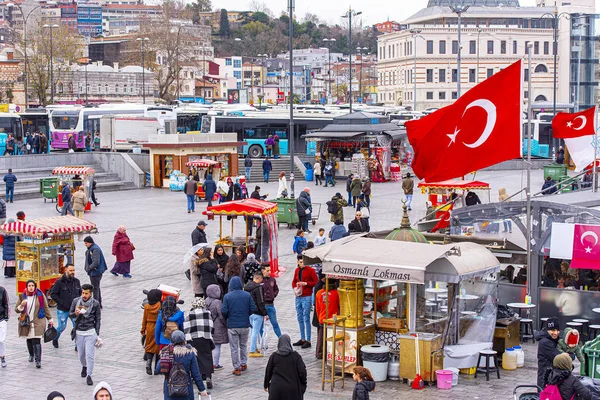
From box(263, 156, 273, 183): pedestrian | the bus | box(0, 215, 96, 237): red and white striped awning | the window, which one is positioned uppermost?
the window

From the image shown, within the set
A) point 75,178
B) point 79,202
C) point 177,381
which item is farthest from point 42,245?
point 75,178

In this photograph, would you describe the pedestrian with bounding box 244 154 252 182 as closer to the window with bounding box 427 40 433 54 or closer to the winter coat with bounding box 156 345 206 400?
the winter coat with bounding box 156 345 206 400

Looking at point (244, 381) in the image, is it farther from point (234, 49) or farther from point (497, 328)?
point (234, 49)

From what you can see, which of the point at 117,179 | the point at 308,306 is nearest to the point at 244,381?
the point at 308,306

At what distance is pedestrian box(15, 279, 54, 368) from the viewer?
14.2 meters

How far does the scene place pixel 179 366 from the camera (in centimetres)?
1077

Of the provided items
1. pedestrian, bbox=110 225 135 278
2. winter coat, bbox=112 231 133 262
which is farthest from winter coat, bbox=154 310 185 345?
winter coat, bbox=112 231 133 262

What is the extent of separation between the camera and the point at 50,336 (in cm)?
1422

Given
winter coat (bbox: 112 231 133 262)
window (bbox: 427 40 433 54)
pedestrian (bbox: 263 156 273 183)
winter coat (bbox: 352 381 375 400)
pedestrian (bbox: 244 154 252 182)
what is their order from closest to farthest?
winter coat (bbox: 352 381 375 400), winter coat (bbox: 112 231 133 262), pedestrian (bbox: 244 154 252 182), pedestrian (bbox: 263 156 273 183), window (bbox: 427 40 433 54)

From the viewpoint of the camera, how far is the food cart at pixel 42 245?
18.6m

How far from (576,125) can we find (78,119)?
38808 millimetres

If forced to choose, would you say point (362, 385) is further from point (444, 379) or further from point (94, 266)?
point (94, 266)

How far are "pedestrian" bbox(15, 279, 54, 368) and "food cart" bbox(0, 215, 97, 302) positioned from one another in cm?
430

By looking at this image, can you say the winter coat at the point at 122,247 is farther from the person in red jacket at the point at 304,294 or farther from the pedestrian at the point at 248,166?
the pedestrian at the point at 248,166
